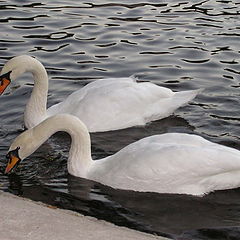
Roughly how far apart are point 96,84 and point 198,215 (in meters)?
3.06

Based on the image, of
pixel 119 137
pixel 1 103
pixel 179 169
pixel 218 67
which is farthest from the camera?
pixel 218 67

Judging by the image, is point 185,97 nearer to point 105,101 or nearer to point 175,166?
point 105,101

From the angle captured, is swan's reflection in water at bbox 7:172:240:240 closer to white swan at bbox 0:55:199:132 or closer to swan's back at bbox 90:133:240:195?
swan's back at bbox 90:133:240:195

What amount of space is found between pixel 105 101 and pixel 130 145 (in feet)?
5.87

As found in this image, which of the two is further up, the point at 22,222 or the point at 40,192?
the point at 22,222

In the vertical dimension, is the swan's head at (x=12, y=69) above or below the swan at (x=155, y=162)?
above

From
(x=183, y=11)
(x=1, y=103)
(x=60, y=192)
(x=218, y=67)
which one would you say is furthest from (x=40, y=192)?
(x=183, y=11)

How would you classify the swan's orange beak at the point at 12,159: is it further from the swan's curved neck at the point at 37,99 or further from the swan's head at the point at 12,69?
the swan's head at the point at 12,69

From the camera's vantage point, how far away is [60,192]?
8359mm

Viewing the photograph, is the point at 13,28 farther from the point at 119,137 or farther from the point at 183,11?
the point at 119,137

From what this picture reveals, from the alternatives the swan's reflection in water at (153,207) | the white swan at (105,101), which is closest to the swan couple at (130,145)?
the white swan at (105,101)

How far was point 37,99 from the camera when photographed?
10.4 m

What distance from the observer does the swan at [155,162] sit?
26.4 feet

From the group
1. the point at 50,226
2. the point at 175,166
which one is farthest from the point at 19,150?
the point at 50,226
